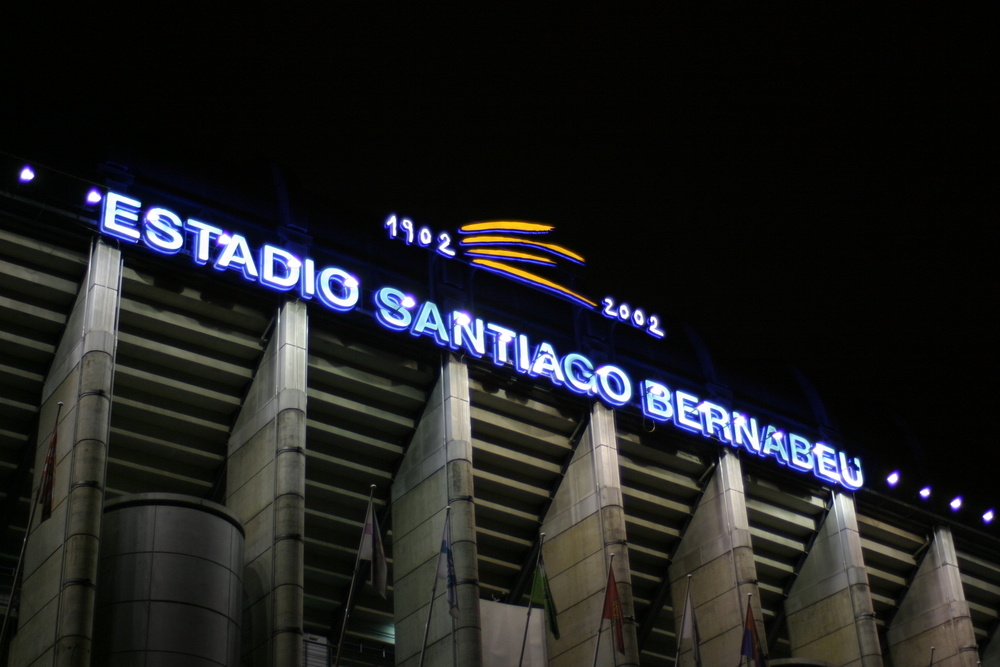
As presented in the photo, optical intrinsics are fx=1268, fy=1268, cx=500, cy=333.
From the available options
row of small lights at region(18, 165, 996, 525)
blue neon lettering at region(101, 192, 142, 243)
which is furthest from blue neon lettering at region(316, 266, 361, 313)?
blue neon lettering at region(101, 192, 142, 243)

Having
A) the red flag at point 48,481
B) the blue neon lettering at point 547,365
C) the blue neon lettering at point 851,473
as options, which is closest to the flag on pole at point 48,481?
the red flag at point 48,481

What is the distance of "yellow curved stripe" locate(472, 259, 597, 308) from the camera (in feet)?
190

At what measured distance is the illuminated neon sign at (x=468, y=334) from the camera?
157 ft

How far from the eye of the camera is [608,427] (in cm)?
5731

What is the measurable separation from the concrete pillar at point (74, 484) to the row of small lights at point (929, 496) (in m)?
42.5

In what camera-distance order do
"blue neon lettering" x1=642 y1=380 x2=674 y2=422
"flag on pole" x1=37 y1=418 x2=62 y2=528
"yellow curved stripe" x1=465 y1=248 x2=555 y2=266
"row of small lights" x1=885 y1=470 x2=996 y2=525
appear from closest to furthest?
"flag on pole" x1=37 y1=418 x2=62 y2=528
"yellow curved stripe" x1=465 y1=248 x2=555 y2=266
"blue neon lettering" x1=642 y1=380 x2=674 y2=422
"row of small lights" x1=885 y1=470 x2=996 y2=525

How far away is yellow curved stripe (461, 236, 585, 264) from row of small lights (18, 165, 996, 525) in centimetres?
498

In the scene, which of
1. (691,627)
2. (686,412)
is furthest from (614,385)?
(691,627)

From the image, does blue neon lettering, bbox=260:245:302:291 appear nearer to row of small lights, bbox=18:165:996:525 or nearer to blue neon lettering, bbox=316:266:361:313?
blue neon lettering, bbox=316:266:361:313

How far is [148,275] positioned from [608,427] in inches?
846

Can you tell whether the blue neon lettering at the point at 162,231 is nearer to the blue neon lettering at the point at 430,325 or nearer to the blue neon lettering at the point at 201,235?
the blue neon lettering at the point at 201,235

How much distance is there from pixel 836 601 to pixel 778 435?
8586 millimetres

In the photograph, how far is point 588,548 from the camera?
178ft

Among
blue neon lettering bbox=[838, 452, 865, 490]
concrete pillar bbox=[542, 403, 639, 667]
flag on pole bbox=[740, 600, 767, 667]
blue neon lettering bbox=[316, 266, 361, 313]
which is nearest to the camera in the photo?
flag on pole bbox=[740, 600, 767, 667]
